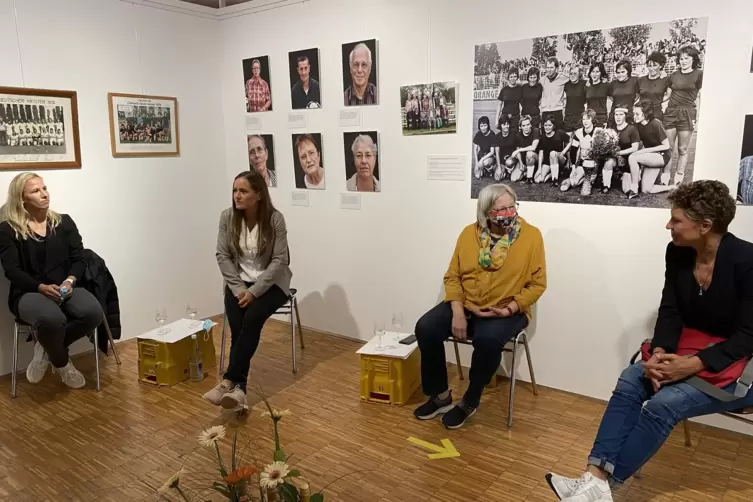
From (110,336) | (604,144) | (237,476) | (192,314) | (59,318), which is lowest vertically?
(110,336)

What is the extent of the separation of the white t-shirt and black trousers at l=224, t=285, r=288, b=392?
15cm

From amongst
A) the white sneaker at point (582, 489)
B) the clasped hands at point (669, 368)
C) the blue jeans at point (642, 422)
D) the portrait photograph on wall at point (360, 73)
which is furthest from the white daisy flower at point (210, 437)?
the portrait photograph on wall at point (360, 73)

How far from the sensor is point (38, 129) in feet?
12.3

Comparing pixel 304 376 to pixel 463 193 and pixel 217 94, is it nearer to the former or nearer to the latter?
pixel 463 193

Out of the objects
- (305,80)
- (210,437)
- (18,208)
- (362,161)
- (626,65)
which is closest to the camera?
(210,437)

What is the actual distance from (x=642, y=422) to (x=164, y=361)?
2731 mm

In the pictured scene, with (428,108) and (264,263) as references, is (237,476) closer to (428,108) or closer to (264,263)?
(264,263)

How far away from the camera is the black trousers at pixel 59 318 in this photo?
131 inches

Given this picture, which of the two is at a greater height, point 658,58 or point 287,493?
point 658,58

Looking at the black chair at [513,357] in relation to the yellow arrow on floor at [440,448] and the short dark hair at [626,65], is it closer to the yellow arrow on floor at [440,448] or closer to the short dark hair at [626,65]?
the yellow arrow on floor at [440,448]

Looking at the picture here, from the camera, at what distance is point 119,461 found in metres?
2.72

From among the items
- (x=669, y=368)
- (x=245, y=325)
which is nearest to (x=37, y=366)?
(x=245, y=325)

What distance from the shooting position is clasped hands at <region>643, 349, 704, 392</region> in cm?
224

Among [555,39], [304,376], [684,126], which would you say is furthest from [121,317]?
[684,126]
